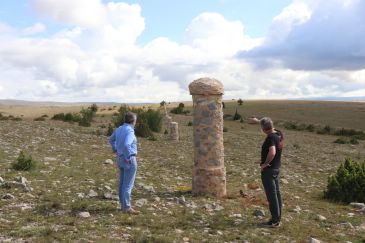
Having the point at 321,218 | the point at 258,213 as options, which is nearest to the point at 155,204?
the point at 258,213

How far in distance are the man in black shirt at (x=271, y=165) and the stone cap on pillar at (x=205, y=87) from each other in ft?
8.62

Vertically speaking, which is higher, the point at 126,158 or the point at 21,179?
the point at 126,158

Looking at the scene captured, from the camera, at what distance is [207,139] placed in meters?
12.0

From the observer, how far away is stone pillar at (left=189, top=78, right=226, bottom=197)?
1185 centimetres

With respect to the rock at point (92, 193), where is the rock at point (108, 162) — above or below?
above

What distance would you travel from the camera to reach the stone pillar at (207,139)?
1185 cm

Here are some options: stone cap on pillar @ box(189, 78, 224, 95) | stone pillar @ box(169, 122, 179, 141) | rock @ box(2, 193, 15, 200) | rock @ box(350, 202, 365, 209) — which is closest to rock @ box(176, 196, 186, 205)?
stone cap on pillar @ box(189, 78, 224, 95)

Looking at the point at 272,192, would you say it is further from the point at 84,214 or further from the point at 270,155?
the point at 84,214

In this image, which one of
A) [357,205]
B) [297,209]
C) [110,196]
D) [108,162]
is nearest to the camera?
[110,196]

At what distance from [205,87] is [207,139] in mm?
1363

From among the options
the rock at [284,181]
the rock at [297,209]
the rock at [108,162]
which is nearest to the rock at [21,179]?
the rock at [108,162]

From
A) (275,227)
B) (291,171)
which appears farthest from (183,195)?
(291,171)

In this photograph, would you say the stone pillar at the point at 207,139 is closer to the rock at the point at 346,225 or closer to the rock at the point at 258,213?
the rock at the point at 258,213

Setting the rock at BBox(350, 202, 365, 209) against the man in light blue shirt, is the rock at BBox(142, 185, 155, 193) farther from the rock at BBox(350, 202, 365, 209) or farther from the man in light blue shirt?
the rock at BBox(350, 202, 365, 209)
